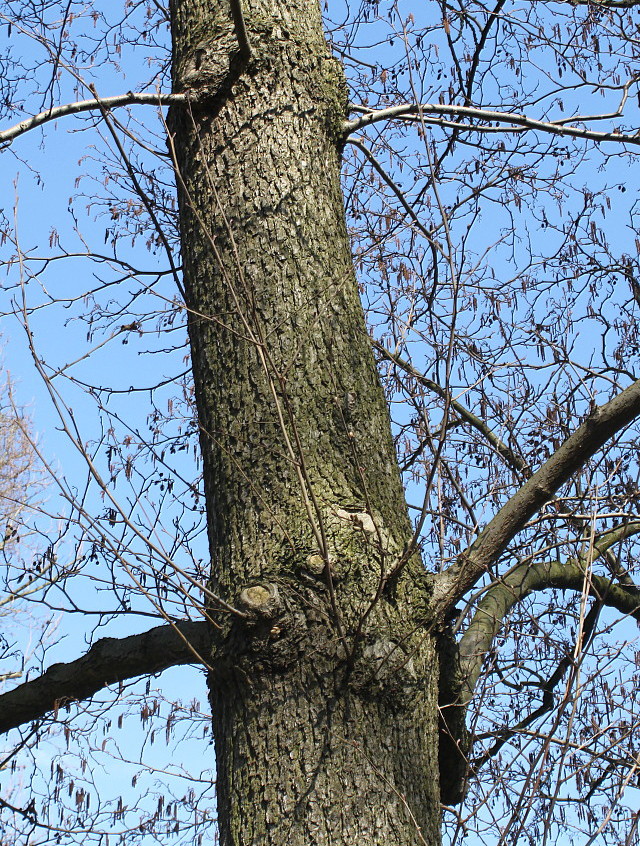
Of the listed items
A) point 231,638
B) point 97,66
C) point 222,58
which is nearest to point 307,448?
point 231,638

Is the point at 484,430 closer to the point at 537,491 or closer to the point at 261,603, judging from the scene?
the point at 537,491

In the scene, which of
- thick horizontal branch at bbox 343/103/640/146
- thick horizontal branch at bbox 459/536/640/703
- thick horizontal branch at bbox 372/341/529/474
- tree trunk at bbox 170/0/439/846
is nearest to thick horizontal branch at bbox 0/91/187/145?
tree trunk at bbox 170/0/439/846

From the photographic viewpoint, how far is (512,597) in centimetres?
317

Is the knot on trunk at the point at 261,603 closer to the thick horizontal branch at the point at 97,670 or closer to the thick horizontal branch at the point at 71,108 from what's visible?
the thick horizontal branch at the point at 97,670

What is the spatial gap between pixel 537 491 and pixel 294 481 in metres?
0.73

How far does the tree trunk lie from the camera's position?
6.33 ft

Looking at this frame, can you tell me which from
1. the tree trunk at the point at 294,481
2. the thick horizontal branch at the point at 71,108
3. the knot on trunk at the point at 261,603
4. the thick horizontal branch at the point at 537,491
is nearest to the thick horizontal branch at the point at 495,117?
the tree trunk at the point at 294,481

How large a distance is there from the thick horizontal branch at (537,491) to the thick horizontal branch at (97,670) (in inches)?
29.3

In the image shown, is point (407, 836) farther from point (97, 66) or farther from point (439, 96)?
point (97, 66)

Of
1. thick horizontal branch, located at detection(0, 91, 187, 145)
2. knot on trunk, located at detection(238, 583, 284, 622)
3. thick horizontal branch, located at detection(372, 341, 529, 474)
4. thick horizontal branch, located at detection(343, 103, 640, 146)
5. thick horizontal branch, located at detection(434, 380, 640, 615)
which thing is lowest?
knot on trunk, located at detection(238, 583, 284, 622)

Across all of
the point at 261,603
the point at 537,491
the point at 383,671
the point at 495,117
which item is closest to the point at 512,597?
the point at 537,491

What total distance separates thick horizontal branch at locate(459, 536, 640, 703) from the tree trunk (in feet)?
1.78

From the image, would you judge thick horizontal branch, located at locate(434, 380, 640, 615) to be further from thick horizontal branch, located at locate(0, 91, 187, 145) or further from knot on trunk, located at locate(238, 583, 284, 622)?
thick horizontal branch, located at locate(0, 91, 187, 145)

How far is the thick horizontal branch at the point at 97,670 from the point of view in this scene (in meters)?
2.55
